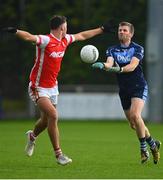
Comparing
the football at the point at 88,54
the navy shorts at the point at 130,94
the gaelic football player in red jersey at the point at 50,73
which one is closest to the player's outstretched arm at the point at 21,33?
the gaelic football player in red jersey at the point at 50,73

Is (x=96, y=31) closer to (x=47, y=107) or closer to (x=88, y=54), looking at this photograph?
(x=88, y=54)

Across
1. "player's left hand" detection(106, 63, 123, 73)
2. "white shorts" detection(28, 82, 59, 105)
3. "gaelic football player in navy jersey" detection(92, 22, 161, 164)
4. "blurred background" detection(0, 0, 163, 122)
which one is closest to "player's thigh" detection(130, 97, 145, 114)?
"gaelic football player in navy jersey" detection(92, 22, 161, 164)

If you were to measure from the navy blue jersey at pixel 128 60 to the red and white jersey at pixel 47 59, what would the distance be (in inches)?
33.0

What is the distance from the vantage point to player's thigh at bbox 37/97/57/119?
41.5 feet

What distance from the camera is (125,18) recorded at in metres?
36.8

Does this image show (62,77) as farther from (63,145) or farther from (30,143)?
(30,143)

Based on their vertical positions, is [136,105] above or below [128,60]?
below

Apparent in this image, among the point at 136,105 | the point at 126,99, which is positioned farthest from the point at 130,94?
the point at 136,105

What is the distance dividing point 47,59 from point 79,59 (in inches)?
957

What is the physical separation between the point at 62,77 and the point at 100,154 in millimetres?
21348

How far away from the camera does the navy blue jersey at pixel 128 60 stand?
13266mm

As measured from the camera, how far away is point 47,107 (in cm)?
1264

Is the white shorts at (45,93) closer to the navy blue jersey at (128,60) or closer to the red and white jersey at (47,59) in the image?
the red and white jersey at (47,59)

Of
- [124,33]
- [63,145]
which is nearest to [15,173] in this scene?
[124,33]
